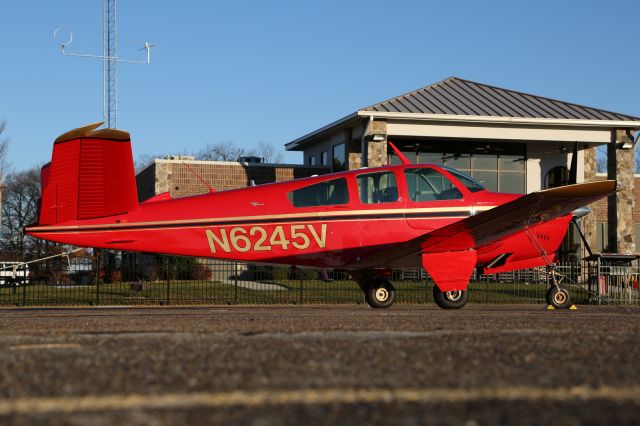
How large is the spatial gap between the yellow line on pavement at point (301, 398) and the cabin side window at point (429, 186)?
10.3m

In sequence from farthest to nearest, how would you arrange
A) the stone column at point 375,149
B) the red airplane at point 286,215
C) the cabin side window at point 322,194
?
the stone column at point 375,149 < the cabin side window at point 322,194 < the red airplane at point 286,215

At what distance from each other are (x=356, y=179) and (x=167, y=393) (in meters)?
10.5

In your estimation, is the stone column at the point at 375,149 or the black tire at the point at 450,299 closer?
the black tire at the point at 450,299

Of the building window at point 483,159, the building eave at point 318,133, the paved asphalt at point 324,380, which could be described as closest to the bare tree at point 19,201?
the building eave at point 318,133

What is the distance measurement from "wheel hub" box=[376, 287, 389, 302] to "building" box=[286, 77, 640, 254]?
17646mm

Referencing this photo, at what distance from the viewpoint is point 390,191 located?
45.3 feet

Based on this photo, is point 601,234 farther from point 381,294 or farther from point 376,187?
point 376,187

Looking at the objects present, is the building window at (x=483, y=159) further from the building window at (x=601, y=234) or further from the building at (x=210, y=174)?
the building window at (x=601, y=234)

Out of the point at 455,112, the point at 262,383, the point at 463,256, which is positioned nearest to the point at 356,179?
the point at 463,256

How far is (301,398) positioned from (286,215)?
1038 centimetres

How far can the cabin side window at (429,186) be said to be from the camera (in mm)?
13828

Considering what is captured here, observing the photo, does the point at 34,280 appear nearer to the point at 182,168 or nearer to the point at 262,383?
the point at 182,168

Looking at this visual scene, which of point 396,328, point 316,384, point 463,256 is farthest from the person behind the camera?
point 463,256

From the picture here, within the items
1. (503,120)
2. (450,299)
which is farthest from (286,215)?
(503,120)
